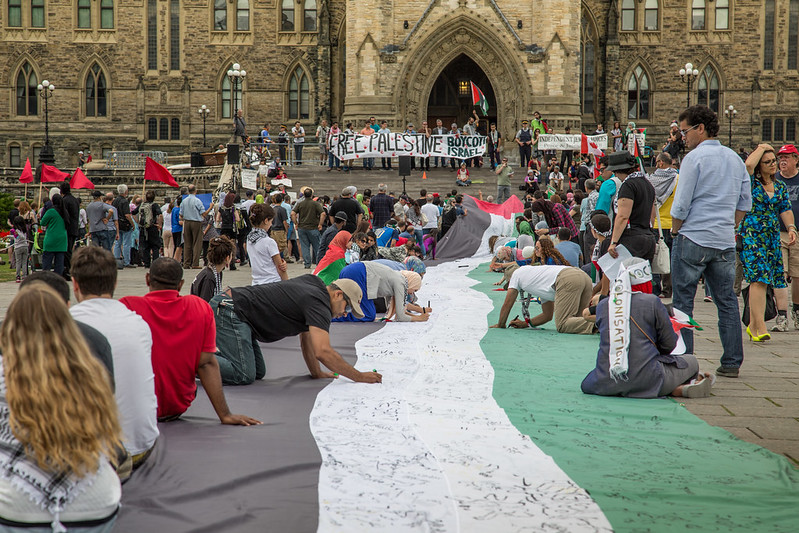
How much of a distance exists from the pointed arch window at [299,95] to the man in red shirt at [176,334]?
3841 cm

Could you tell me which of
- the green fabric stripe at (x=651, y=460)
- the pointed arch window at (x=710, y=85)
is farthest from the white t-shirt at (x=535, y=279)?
the pointed arch window at (x=710, y=85)

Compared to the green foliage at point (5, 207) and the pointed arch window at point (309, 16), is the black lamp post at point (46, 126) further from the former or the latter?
the pointed arch window at point (309, 16)

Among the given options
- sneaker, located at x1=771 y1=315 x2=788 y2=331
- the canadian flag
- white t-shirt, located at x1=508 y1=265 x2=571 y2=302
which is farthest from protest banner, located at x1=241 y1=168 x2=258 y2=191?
sneaker, located at x1=771 y1=315 x2=788 y2=331

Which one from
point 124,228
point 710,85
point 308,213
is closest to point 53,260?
point 308,213

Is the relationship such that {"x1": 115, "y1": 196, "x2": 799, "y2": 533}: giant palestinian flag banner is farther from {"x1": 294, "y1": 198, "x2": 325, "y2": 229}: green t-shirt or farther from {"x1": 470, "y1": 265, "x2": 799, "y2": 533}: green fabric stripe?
{"x1": 294, "y1": 198, "x2": 325, "y2": 229}: green t-shirt

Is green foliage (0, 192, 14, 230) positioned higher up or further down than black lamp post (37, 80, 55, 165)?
further down

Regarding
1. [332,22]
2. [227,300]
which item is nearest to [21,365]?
[227,300]

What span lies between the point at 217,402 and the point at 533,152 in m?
28.2

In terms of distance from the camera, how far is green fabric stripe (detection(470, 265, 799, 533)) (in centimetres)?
457

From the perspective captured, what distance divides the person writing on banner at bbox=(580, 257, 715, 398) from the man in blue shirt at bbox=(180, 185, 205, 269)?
1455 cm

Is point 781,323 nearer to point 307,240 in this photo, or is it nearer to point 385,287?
point 385,287

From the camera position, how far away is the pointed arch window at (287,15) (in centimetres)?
4403

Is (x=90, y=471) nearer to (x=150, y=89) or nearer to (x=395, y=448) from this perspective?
(x=395, y=448)

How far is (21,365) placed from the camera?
3.24m
